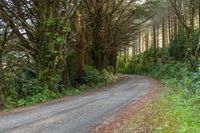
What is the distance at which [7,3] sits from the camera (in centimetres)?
2420

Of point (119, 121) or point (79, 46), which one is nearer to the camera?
point (119, 121)

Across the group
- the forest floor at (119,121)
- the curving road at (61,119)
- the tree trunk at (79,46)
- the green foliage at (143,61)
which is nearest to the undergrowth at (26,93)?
the curving road at (61,119)

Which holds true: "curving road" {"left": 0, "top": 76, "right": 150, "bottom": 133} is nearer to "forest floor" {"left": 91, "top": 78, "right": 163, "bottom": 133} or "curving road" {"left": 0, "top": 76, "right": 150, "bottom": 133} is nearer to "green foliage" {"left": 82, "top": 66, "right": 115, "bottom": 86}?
"forest floor" {"left": 91, "top": 78, "right": 163, "bottom": 133}

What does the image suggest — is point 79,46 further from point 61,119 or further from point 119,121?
point 119,121

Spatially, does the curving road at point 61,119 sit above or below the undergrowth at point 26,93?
below

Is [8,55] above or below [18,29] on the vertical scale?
below

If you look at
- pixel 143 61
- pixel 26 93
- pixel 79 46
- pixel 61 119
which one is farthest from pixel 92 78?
pixel 143 61

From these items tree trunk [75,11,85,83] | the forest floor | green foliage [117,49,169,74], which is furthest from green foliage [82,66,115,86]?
green foliage [117,49,169,74]

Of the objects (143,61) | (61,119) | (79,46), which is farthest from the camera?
(143,61)

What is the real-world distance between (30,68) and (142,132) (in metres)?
14.1

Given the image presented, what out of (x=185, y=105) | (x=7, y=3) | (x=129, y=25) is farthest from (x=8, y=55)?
(x=129, y=25)

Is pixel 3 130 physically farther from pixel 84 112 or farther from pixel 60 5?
pixel 60 5

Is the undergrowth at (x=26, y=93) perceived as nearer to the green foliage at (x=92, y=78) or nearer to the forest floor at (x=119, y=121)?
the forest floor at (x=119, y=121)

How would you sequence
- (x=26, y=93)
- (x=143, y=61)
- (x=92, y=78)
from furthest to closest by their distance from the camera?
(x=143, y=61)
(x=92, y=78)
(x=26, y=93)
